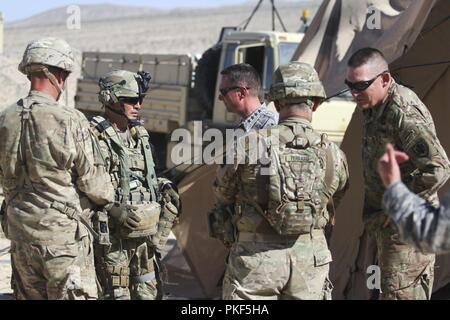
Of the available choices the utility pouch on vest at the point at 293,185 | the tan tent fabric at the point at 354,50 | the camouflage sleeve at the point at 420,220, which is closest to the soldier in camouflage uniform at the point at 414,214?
the camouflage sleeve at the point at 420,220

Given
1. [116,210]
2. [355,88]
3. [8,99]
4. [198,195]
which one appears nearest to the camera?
[355,88]

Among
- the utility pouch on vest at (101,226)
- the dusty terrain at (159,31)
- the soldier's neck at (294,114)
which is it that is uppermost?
the dusty terrain at (159,31)

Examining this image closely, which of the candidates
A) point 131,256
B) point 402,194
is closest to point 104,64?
point 131,256

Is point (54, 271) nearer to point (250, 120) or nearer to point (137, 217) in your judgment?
point (137, 217)

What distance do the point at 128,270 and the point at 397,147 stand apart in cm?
171

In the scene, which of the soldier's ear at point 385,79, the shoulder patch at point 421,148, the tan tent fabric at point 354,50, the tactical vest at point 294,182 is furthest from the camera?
the tan tent fabric at point 354,50

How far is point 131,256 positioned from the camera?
5.30m

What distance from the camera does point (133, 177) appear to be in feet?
17.3

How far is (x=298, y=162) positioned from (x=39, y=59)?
1.35 metres

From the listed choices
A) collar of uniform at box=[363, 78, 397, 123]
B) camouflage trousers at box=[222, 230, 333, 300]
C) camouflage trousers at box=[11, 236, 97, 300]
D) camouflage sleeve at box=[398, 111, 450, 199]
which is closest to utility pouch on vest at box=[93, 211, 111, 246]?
camouflage trousers at box=[11, 236, 97, 300]

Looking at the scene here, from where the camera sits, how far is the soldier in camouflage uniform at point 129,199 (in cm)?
517

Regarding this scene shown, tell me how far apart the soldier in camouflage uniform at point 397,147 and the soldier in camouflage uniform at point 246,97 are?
1.59 feet

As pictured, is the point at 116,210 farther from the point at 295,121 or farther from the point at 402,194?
the point at 402,194

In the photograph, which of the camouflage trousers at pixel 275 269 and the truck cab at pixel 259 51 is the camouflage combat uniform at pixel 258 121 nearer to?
the camouflage trousers at pixel 275 269
